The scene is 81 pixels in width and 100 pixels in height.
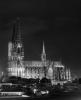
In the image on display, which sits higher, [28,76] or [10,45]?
[10,45]

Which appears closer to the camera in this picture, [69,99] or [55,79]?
[69,99]

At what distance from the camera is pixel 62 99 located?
83.5 m

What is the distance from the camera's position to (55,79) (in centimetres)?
19838

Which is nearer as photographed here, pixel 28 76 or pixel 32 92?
pixel 32 92

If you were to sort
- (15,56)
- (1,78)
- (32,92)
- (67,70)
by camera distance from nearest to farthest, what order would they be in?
1. (32,92)
2. (1,78)
3. (15,56)
4. (67,70)

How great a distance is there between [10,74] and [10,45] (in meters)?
17.5

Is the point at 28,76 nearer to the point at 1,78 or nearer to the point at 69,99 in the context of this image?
the point at 1,78

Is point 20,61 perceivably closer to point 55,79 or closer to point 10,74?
point 10,74

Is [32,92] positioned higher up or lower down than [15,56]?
lower down

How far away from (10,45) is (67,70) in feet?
124

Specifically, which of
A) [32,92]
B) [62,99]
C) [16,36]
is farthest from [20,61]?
[62,99]

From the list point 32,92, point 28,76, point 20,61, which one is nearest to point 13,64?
point 20,61

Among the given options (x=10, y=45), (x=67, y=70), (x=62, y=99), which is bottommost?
(x=62, y=99)

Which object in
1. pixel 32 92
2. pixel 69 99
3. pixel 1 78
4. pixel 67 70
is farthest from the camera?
pixel 67 70
